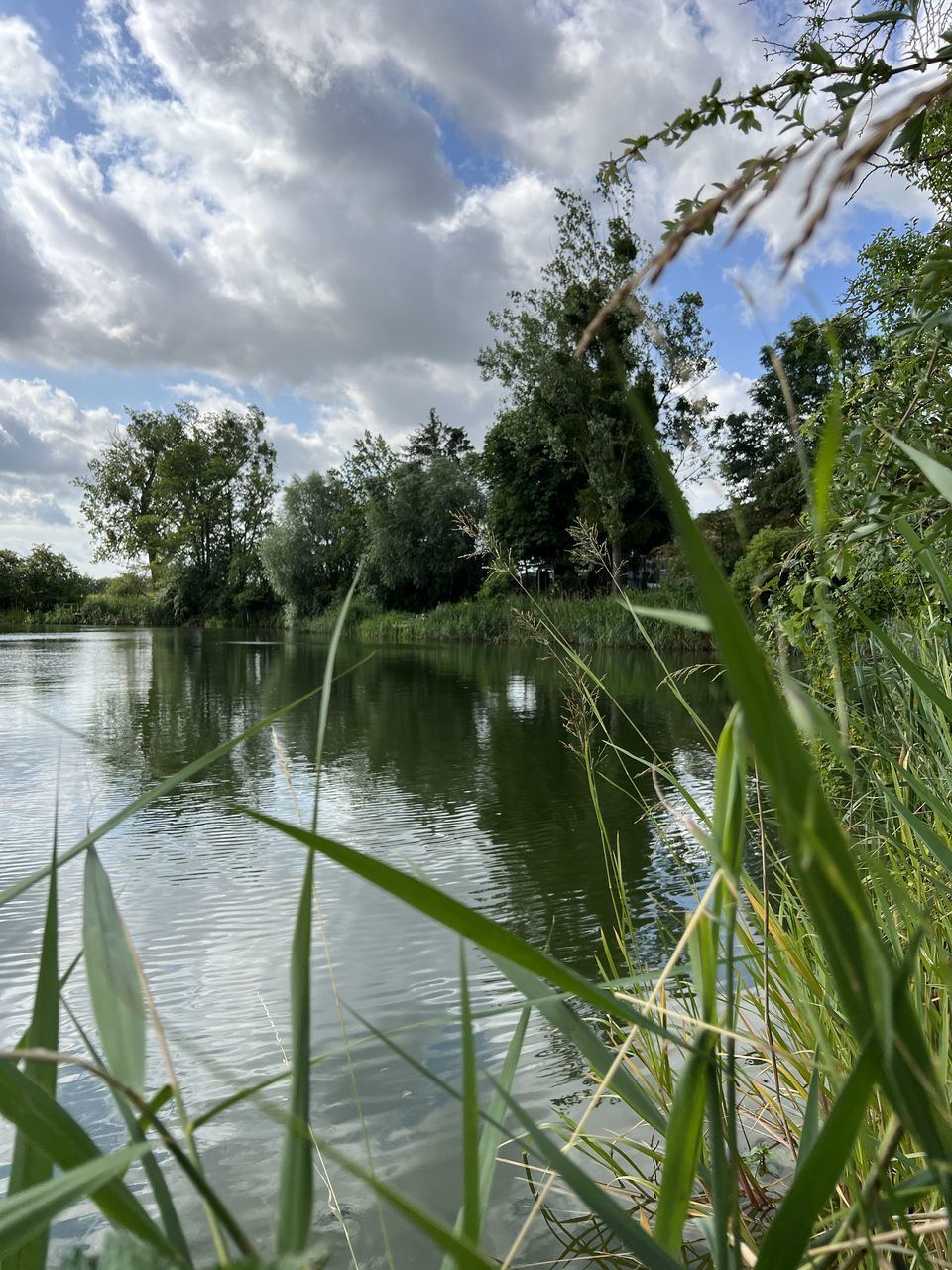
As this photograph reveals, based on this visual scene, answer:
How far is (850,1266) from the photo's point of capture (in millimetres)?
429

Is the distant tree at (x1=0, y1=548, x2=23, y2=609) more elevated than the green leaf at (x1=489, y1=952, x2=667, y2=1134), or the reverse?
the distant tree at (x1=0, y1=548, x2=23, y2=609)

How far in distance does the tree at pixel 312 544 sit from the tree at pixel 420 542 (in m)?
2.31

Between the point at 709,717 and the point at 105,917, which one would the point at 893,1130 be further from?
the point at 709,717

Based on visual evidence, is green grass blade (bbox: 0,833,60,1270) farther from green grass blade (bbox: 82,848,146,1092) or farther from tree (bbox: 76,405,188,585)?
tree (bbox: 76,405,188,585)

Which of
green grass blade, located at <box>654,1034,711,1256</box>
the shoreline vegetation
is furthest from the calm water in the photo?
the shoreline vegetation

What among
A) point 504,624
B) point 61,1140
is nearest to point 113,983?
point 61,1140

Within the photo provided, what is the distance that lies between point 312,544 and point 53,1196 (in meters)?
28.8

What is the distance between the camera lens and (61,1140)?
37 cm

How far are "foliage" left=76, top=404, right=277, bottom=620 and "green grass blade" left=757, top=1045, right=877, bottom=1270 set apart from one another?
3261cm

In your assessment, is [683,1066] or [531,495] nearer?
[683,1066]

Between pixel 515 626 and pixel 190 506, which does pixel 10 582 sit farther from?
pixel 515 626

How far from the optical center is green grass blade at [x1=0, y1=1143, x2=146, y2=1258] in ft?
1.07

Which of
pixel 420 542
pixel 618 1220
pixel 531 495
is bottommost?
pixel 618 1220

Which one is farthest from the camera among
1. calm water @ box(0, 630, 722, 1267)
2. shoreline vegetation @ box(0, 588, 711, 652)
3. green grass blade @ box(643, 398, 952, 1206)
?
shoreline vegetation @ box(0, 588, 711, 652)
